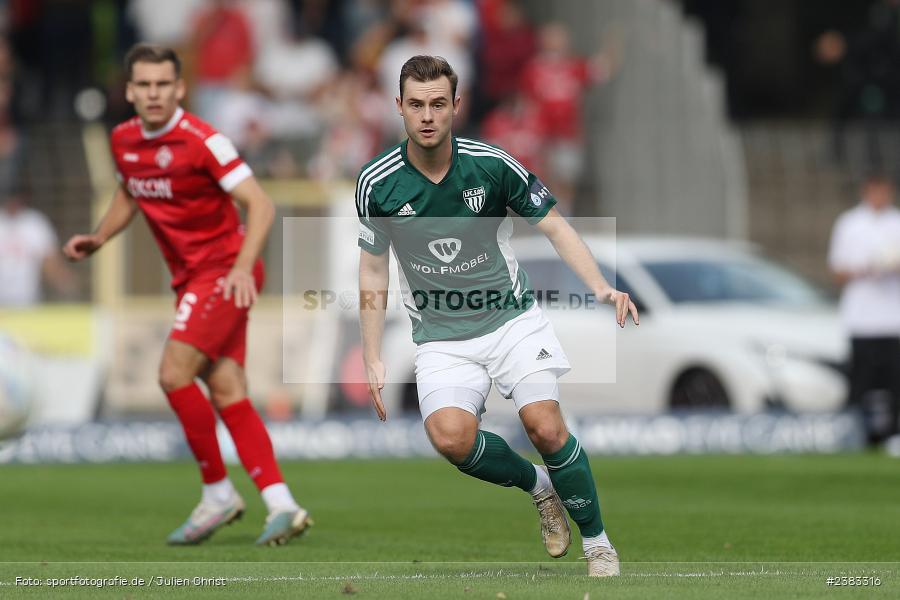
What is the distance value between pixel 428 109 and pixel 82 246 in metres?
3.20

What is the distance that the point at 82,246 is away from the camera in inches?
407

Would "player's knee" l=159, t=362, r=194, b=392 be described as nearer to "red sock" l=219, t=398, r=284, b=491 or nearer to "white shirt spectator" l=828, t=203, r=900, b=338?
"red sock" l=219, t=398, r=284, b=491

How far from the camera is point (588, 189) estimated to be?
21.8m

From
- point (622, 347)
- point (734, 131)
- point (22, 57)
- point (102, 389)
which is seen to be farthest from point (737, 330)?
point (22, 57)

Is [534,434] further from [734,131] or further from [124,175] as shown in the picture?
[734,131]

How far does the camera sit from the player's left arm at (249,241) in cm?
927

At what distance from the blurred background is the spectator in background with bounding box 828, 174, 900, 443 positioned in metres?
0.11

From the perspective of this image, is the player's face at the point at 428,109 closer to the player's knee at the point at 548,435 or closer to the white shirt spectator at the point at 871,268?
the player's knee at the point at 548,435

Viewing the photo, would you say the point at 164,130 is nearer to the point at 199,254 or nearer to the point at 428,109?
the point at 199,254

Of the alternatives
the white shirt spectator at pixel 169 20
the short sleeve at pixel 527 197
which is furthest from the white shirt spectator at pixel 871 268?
the short sleeve at pixel 527 197

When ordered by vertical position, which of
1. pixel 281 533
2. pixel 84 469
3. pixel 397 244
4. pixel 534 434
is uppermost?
pixel 397 244

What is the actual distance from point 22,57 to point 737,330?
1173 cm

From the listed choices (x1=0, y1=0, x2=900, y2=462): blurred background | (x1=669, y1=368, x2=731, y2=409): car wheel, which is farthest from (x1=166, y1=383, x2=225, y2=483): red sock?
(x1=669, y1=368, x2=731, y2=409): car wheel

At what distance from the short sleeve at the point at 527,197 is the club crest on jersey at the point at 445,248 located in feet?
0.99
